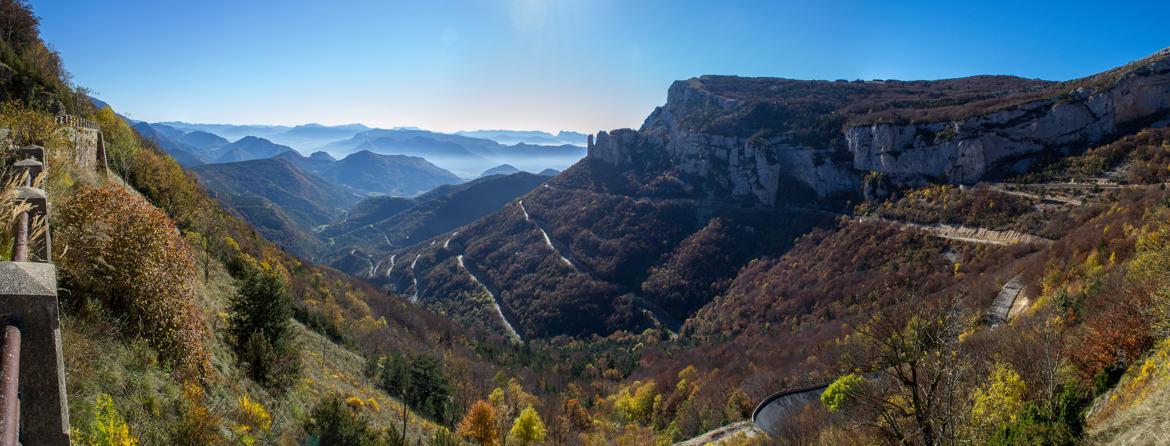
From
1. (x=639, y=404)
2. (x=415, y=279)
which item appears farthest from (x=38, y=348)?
(x=415, y=279)

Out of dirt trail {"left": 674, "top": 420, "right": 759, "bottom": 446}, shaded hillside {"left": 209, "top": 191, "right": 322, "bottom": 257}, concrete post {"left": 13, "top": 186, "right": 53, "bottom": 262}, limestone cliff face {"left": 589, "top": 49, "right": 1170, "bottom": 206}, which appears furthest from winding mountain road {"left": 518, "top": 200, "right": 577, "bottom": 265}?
concrete post {"left": 13, "top": 186, "right": 53, "bottom": 262}

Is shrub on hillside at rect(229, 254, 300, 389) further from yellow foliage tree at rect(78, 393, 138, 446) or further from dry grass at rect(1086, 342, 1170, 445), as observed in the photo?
dry grass at rect(1086, 342, 1170, 445)

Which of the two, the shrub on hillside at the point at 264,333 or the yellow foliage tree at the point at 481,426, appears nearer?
the shrub on hillside at the point at 264,333

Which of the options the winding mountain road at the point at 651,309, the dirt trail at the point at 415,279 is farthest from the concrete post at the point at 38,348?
the dirt trail at the point at 415,279

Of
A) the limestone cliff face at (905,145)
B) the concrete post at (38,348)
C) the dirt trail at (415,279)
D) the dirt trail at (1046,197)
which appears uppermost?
the limestone cliff face at (905,145)

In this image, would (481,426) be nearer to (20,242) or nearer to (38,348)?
(20,242)

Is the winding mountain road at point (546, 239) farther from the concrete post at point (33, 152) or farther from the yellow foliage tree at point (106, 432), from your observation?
the yellow foliage tree at point (106, 432)

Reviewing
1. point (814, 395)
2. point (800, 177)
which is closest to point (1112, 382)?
point (814, 395)
